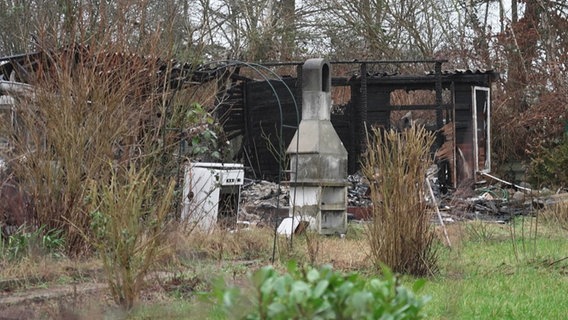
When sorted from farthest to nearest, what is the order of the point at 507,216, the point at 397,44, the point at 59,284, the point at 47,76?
the point at 397,44, the point at 507,216, the point at 47,76, the point at 59,284

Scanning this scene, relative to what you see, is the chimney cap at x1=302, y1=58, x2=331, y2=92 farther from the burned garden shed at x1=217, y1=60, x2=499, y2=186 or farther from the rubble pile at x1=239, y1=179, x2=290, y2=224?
the burned garden shed at x1=217, y1=60, x2=499, y2=186

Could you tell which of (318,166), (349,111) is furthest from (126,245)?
(349,111)

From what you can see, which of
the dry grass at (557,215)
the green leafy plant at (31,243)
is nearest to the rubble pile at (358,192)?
the dry grass at (557,215)

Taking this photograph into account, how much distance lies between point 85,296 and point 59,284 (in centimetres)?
83

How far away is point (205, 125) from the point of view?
9.98m

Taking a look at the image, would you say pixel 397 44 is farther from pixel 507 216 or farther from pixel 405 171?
pixel 405 171

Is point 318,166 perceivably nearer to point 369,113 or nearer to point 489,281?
point 489,281

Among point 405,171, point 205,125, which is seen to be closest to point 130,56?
point 205,125

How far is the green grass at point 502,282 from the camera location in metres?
5.37

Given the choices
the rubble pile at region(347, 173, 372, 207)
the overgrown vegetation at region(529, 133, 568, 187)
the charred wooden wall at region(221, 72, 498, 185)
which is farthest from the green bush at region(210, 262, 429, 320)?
the charred wooden wall at region(221, 72, 498, 185)

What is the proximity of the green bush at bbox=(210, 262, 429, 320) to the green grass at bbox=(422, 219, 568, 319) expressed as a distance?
1968 millimetres

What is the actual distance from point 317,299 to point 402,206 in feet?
15.9

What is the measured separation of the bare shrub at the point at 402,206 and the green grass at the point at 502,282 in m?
0.29

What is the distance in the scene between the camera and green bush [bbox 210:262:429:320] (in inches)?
80.7
